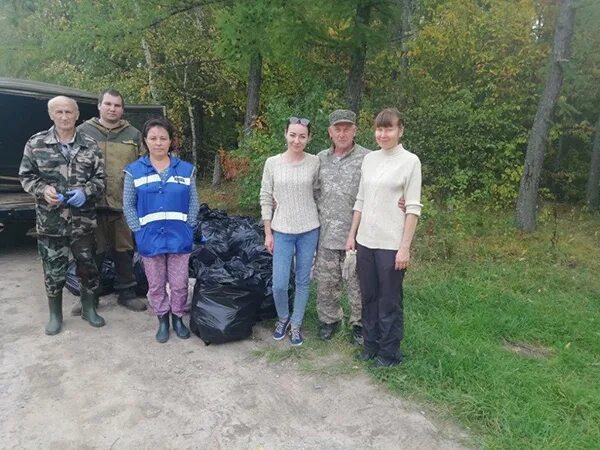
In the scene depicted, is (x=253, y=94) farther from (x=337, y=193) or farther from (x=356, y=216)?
(x=356, y=216)

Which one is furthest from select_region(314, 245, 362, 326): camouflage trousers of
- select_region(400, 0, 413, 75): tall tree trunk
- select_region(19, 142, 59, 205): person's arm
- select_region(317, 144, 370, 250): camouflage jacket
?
select_region(400, 0, 413, 75): tall tree trunk

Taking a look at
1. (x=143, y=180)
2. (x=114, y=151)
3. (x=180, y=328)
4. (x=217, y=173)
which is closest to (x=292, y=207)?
(x=143, y=180)

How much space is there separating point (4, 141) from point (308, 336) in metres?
5.67

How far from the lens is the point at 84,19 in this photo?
709 centimetres

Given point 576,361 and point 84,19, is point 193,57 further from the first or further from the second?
point 576,361

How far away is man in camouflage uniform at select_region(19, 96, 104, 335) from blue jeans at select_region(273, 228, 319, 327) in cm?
146

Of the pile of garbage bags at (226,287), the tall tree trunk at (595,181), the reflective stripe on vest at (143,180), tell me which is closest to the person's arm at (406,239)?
the pile of garbage bags at (226,287)

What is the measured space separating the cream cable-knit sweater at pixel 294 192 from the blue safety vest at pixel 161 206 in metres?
0.63

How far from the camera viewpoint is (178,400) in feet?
9.21

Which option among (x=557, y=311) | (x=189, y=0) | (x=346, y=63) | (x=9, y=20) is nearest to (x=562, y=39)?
(x=346, y=63)

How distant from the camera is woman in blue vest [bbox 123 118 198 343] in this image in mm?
3258

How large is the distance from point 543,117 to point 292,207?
529 centimetres

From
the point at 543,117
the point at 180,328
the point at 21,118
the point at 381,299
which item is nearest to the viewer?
the point at 381,299

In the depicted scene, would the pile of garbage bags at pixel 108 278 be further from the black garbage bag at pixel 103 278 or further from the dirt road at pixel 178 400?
the dirt road at pixel 178 400
